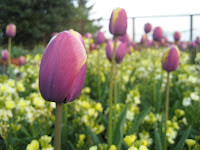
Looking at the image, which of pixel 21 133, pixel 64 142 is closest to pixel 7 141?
pixel 21 133

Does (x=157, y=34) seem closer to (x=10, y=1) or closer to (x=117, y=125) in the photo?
(x=117, y=125)

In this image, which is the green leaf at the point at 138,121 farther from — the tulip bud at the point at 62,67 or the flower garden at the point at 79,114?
the tulip bud at the point at 62,67

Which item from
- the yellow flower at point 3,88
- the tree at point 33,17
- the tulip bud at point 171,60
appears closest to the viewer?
the yellow flower at point 3,88

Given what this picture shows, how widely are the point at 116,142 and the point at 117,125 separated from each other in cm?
10

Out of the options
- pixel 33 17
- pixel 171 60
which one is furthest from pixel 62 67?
pixel 33 17

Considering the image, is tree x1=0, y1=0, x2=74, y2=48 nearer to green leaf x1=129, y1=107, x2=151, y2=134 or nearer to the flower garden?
the flower garden

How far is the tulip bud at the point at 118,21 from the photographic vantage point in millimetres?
1064

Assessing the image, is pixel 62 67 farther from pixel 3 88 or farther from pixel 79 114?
pixel 79 114

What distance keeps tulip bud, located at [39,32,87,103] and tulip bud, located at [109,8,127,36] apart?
56cm

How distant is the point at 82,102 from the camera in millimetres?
1311

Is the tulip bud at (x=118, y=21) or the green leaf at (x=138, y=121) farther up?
the tulip bud at (x=118, y=21)

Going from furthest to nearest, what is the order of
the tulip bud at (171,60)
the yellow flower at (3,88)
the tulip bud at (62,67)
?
the tulip bud at (171,60) → the yellow flower at (3,88) → the tulip bud at (62,67)

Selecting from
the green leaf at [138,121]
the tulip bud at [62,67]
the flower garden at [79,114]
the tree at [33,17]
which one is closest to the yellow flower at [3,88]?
the flower garden at [79,114]

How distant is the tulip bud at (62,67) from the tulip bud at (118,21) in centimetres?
56
